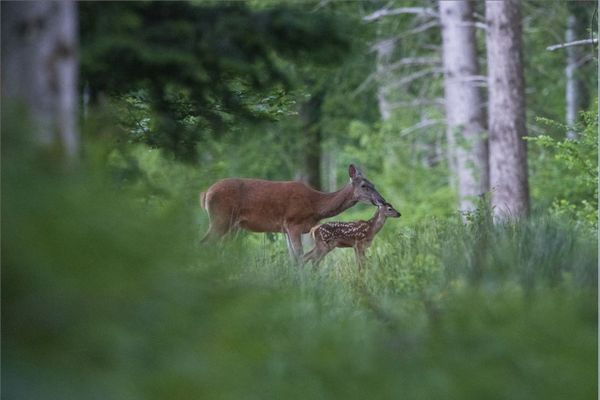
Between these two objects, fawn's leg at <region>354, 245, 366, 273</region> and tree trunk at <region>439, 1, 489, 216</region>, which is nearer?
fawn's leg at <region>354, 245, 366, 273</region>

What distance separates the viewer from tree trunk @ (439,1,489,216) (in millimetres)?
23250

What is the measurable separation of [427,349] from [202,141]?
2.07 metres

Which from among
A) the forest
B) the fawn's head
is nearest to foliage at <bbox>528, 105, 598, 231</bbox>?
the fawn's head

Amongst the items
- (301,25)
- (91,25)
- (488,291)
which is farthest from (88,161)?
(488,291)

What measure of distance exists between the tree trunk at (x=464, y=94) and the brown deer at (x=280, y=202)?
10.4m

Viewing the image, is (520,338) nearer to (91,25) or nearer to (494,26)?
(91,25)

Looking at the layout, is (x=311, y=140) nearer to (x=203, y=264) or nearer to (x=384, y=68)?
(x=384, y=68)

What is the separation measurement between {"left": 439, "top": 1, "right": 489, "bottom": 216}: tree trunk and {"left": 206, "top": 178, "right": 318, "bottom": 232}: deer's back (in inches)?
415

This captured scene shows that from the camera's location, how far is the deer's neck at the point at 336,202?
12.8 meters

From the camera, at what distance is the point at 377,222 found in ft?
40.1

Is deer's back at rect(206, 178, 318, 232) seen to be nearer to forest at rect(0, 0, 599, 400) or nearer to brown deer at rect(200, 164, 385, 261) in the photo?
brown deer at rect(200, 164, 385, 261)

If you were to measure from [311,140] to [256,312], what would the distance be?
76.1ft

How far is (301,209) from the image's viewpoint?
12836mm

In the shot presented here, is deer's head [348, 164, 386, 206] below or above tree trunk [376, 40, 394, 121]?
below
